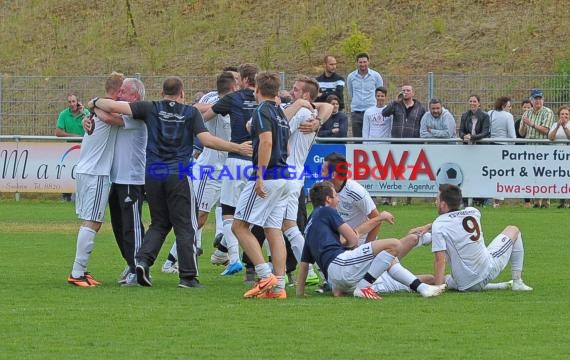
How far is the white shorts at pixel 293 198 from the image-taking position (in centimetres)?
1149

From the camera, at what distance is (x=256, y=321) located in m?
9.71

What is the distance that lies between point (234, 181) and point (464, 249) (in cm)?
286

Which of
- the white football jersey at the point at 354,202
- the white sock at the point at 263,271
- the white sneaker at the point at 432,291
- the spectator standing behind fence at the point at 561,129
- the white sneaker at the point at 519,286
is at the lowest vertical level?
the white sneaker at the point at 519,286

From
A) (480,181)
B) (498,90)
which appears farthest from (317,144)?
(498,90)

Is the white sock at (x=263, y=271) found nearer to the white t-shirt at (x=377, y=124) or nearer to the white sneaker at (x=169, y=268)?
the white sneaker at (x=169, y=268)

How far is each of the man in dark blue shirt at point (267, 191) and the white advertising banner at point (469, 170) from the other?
12.4 m

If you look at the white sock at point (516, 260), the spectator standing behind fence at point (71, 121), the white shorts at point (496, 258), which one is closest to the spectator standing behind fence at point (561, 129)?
the spectator standing behind fence at point (71, 121)

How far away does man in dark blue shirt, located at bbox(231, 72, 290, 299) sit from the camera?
36.3ft

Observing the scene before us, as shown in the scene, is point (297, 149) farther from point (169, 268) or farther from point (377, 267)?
→ point (169, 268)

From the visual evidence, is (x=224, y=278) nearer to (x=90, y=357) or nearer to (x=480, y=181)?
(x=90, y=357)

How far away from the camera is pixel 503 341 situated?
880 centimetres

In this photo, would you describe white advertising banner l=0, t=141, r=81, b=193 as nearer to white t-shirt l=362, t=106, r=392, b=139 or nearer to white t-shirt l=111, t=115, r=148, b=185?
white t-shirt l=362, t=106, r=392, b=139

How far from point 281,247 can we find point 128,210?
1916 mm

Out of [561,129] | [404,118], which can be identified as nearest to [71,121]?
[404,118]
